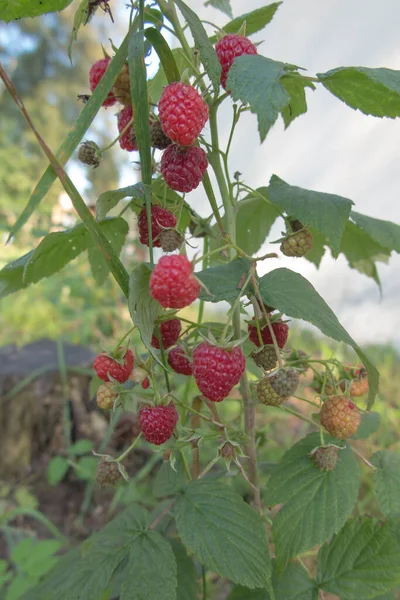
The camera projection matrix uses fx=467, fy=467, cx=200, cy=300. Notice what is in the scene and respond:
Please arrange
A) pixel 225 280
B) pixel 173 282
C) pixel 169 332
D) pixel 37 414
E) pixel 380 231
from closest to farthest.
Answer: pixel 173 282 → pixel 225 280 → pixel 169 332 → pixel 380 231 → pixel 37 414

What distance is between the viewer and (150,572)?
665 millimetres

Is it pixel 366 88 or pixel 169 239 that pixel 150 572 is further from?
pixel 366 88

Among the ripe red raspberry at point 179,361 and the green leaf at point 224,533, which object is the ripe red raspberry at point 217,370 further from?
the green leaf at point 224,533

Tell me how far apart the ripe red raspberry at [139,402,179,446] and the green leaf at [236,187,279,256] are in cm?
40

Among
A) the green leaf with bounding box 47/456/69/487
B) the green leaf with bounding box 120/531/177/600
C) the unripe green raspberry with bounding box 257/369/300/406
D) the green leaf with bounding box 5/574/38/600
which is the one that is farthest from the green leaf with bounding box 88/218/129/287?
the green leaf with bounding box 47/456/69/487

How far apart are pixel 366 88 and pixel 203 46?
22 centimetres

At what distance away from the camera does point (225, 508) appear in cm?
69

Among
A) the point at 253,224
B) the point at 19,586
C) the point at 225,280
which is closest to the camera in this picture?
the point at 225,280

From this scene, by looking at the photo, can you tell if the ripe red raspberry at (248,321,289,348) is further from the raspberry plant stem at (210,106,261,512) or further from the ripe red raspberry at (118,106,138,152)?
the ripe red raspberry at (118,106,138,152)

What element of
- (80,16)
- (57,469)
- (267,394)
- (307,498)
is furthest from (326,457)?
(57,469)

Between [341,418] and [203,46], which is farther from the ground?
[203,46]

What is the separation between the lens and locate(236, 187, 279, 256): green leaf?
89 cm

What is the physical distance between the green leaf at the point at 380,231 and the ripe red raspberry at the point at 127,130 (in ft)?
1.33

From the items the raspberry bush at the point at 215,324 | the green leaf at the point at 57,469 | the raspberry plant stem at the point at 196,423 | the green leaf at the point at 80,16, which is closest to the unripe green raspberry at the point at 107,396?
the raspberry bush at the point at 215,324
